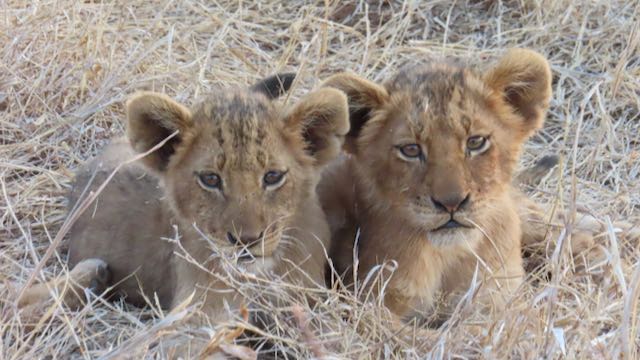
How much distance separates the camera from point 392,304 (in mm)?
3686

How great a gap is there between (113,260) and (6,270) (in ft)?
1.23

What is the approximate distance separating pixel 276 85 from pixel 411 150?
3.05ft

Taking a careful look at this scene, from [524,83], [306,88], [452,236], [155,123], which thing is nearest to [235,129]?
[155,123]

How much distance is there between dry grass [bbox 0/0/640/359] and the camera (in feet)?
10.6

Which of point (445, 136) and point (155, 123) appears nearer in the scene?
point (445, 136)

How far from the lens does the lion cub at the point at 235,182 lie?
335 cm

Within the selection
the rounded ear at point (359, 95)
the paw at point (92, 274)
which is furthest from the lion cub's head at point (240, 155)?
the paw at point (92, 274)

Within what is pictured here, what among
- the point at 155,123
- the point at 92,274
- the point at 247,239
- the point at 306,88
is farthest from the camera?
the point at 306,88

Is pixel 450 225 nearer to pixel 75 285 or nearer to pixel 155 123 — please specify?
pixel 155 123

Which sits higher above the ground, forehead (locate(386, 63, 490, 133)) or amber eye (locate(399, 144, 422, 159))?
forehead (locate(386, 63, 490, 133))

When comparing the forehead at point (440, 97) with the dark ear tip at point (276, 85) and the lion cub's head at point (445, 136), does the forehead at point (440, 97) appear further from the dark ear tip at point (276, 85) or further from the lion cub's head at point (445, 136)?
the dark ear tip at point (276, 85)

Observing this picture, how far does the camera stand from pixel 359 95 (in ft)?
12.0

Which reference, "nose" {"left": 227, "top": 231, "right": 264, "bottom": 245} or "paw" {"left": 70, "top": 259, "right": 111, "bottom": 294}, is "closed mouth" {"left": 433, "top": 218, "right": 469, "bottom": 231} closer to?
"nose" {"left": 227, "top": 231, "right": 264, "bottom": 245}

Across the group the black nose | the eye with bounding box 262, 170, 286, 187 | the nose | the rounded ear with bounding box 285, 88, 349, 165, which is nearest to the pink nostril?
the nose
